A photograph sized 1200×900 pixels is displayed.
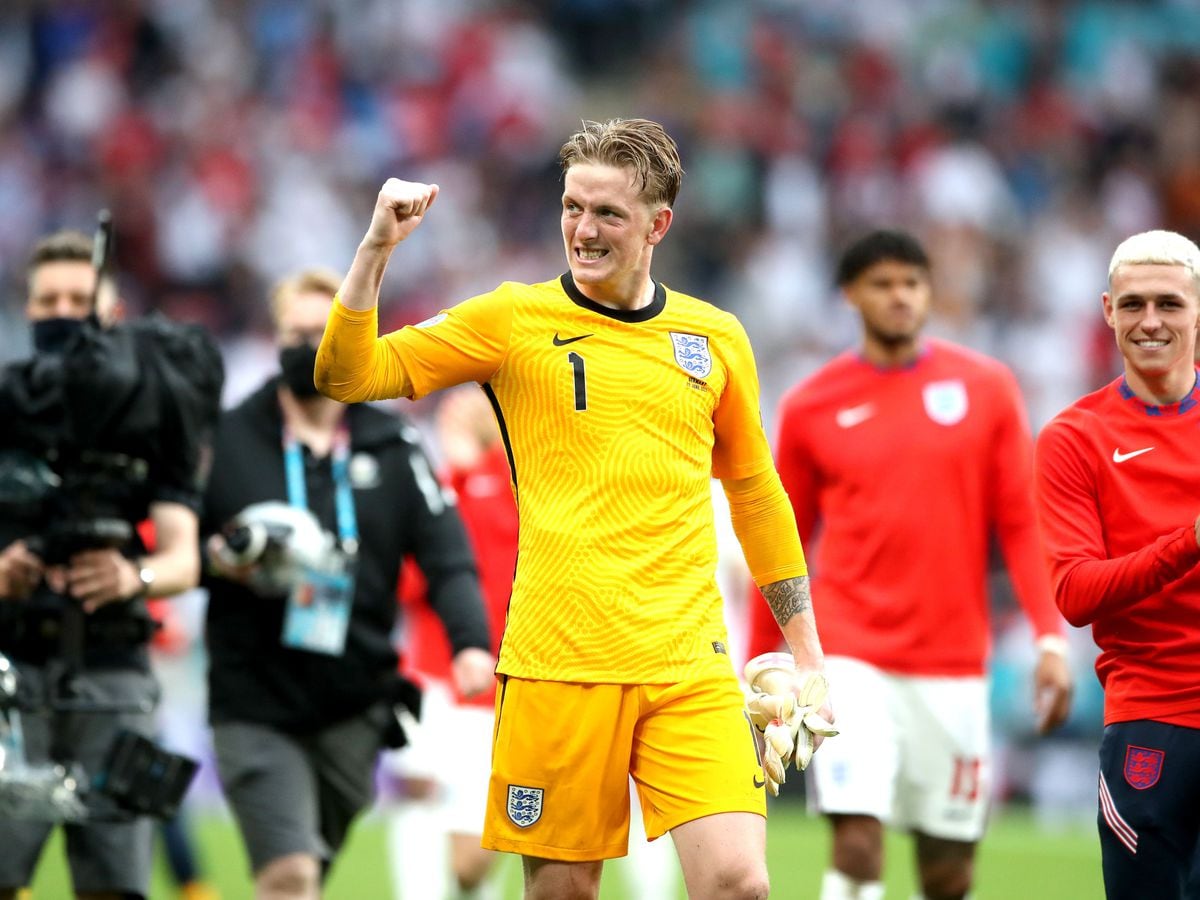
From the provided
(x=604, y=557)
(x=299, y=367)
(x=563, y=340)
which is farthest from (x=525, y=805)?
(x=299, y=367)

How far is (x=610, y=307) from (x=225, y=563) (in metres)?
1.96

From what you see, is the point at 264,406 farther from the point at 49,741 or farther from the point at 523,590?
the point at 523,590

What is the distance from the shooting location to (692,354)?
5164 millimetres

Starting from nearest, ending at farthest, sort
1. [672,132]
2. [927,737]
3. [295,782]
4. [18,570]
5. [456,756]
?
[18,570]
[295,782]
[927,737]
[456,756]
[672,132]

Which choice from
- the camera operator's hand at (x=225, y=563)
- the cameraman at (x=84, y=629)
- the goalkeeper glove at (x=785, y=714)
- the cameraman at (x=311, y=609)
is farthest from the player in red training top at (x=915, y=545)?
the cameraman at (x=84, y=629)

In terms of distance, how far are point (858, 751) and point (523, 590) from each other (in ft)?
7.99

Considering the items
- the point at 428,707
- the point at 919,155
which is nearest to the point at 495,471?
the point at 428,707

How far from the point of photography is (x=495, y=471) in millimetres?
9438

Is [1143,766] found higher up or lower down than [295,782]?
higher up

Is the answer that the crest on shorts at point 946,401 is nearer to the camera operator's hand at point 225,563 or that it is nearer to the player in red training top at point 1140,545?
the player in red training top at point 1140,545

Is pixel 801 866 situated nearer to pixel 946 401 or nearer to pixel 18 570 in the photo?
pixel 946 401

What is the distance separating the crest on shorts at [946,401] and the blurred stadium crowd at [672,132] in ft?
30.8

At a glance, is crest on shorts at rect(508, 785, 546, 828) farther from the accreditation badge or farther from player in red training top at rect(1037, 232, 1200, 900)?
the accreditation badge

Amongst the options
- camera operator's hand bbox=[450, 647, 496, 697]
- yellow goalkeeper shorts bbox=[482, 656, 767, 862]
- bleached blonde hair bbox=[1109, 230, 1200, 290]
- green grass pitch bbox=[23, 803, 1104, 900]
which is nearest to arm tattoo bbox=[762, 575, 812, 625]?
yellow goalkeeper shorts bbox=[482, 656, 767, 862]
